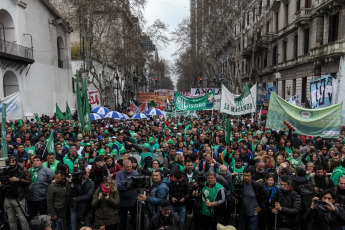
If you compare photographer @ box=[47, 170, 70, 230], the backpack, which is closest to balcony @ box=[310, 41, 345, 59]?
the backpack

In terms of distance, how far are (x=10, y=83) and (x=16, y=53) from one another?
87.3 inches

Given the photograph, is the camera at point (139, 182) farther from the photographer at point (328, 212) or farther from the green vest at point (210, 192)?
the photographer at point (328, 212)

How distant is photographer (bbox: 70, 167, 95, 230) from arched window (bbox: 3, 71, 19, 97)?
18137mm

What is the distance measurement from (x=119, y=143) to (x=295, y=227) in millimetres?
5694

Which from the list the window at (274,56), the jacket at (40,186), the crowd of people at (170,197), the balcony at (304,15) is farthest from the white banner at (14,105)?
the window at (274,56)

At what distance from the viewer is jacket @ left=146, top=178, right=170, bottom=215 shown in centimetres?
494

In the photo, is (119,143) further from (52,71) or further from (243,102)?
(52,71)

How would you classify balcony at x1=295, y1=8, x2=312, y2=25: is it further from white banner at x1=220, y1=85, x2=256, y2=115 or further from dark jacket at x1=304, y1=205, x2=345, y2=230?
dark jacket at x1=304, y1=205, x2=345, y2=230

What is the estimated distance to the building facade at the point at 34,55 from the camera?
19.9 metres

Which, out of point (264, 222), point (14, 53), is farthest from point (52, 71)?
point (264, 222)

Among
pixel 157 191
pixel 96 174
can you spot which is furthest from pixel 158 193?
pixel 96 174

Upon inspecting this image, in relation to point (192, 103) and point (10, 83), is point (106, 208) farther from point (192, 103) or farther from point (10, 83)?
point (10, 83)

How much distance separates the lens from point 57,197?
513cm

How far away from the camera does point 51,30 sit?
2494cm
